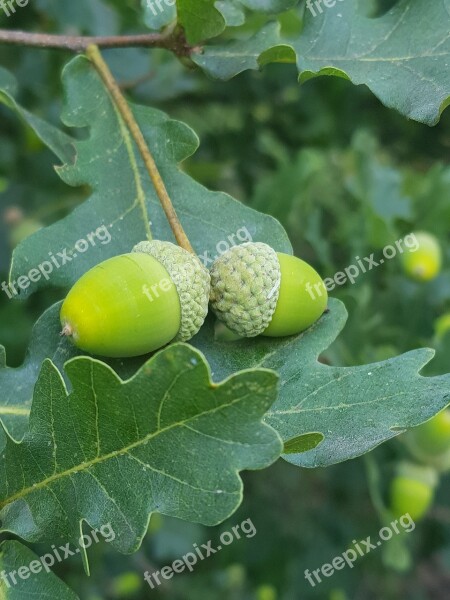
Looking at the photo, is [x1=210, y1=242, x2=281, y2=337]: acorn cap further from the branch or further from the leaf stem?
the branch

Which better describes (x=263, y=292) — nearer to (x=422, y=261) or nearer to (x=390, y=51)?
(x=390, y=51)

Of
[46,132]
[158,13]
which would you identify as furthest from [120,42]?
[46,132]

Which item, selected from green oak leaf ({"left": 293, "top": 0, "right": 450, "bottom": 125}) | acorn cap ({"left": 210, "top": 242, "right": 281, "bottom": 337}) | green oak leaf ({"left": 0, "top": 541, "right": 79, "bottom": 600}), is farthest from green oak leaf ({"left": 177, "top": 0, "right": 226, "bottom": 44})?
green oak leaf ({"left": 0, "top": 541, "right": 79, "bottom": 600})

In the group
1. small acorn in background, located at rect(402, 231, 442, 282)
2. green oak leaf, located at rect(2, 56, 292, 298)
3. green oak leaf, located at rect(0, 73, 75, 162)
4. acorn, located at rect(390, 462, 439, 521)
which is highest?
green oak leaf, located at rect(0, 73, 75, 162)

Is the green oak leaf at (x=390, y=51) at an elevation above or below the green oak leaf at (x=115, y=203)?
above

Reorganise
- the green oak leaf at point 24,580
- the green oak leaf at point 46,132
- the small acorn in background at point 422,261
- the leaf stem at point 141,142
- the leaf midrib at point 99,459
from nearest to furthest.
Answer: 1. the leaf midrib at point 99,459
2. the green oak leaf at point 24,580
3. the leaf stem at point 141,142
4. the green oak leaf at point 46,132
5. the small acorn in background at point 422,261

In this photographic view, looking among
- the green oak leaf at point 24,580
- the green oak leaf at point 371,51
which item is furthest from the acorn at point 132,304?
the green oak leaf at point 371,51

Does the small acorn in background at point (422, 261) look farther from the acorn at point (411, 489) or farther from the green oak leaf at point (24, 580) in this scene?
the green oak leaf at point (24, 580)
